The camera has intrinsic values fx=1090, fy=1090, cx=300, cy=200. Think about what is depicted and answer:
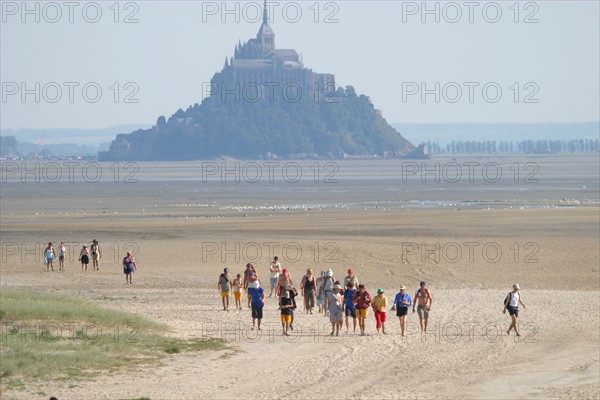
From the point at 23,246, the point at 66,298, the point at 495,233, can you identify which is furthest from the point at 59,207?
the point at 66,298

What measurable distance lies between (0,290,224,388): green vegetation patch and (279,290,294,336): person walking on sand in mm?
1688

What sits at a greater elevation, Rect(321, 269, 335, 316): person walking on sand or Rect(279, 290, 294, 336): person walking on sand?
Rect(321, 269, 335, 316): person walking on sand

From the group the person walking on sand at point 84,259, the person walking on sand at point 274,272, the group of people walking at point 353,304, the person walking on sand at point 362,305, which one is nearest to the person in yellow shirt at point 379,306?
the group of people walking at point 353,304

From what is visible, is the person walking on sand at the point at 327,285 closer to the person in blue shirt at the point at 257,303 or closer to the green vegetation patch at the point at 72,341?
the person in blue shirt at the point at 257,303

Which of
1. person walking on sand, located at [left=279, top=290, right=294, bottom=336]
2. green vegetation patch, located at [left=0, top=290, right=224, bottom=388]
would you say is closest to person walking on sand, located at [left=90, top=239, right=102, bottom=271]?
green vegetation patch, located at [left=0, top=290, right=224, bottom=388]

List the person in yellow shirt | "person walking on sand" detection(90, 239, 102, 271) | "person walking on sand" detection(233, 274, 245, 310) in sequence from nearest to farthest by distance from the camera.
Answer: the person in yellow shirt < "person walking on sand" detection(233, 274, 245, 310) < "person walking on sand" detection(90, 239, 102, 271)

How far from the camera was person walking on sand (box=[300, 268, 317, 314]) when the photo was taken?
25.1 meters

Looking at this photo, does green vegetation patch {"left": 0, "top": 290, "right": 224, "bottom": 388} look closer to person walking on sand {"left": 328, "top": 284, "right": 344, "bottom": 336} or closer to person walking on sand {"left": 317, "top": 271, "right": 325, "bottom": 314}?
person walking on sand {"left": 328, "top": 284, "right": 344, "bottom": 336}

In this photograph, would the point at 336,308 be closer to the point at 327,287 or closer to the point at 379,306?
the point at 379,306

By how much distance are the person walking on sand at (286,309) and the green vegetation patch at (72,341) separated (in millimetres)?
1688

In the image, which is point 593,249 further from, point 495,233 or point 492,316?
point 492,316

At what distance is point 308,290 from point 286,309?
2.81 meters

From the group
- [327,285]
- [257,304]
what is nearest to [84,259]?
[327,285]

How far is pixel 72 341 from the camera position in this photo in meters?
20.4
